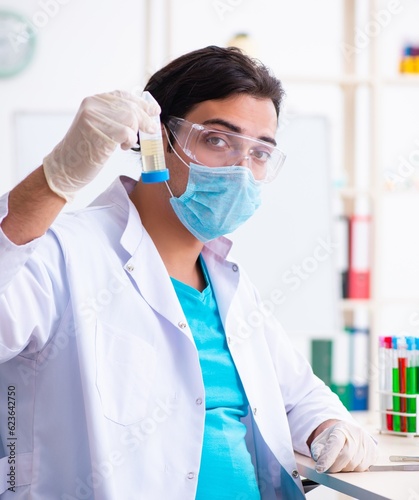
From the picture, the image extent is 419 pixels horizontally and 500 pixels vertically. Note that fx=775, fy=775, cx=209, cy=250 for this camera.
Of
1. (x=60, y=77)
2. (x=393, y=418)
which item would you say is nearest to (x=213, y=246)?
(x=393, y=418)

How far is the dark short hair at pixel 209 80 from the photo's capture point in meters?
1.61

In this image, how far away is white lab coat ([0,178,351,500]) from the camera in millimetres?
1319

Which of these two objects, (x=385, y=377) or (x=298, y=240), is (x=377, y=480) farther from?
(x=298, y=240)

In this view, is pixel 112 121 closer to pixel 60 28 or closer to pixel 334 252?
pixel 334 252

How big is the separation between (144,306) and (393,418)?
2.10 feet

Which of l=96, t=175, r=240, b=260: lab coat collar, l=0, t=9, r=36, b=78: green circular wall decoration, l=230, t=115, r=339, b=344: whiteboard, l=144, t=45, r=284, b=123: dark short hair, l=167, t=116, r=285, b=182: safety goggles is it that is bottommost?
l=230, t=115, r=339, b=344: whiteboard

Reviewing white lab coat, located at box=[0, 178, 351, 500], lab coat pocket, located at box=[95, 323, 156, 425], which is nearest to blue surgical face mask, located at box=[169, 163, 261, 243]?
white lab coat, located at box=[0, 178, 351, 500]

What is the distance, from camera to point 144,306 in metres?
1.47

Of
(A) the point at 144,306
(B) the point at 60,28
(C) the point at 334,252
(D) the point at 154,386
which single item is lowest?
(C) the point at 334,252

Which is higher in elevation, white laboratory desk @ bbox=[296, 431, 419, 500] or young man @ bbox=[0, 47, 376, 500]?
young man @ bbox=[0, 47, 376, 500]

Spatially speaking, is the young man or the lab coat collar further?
the lab coat collar

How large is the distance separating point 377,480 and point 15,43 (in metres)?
2.71

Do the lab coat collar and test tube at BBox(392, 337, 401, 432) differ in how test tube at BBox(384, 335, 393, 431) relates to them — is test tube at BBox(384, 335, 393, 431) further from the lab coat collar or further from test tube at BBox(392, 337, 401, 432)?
the lab coat collar

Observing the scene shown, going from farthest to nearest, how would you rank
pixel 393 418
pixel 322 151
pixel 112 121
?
pixel 322 151 < pixel 393 418 < pixel 112 121
